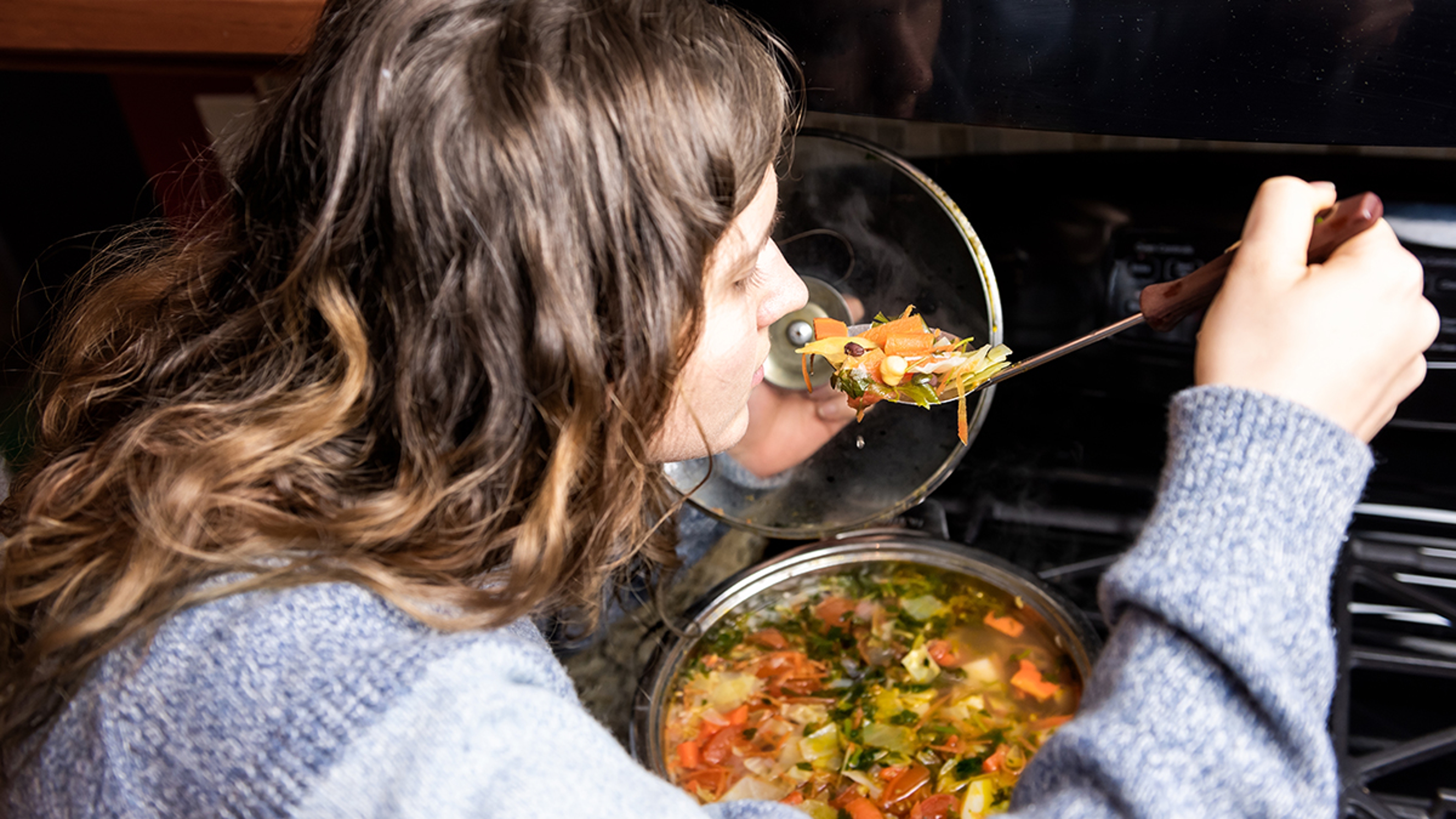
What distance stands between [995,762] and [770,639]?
291mm

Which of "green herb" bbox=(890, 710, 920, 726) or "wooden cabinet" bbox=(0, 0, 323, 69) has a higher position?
"wooden cabinet" bbox=(0, 0, 323, 69)

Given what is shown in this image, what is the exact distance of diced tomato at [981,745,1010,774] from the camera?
3.26 feet

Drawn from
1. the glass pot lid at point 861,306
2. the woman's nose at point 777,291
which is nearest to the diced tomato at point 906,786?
the glass pot lid at point 861,306

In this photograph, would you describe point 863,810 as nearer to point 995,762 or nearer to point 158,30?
point 995,762

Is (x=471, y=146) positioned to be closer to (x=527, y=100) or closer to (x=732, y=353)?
(x=527, y=100)

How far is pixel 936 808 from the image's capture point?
3.19 ft

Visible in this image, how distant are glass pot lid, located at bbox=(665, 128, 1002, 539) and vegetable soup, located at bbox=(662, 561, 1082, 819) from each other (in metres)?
0.12

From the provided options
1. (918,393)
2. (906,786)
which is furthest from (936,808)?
(918,393)

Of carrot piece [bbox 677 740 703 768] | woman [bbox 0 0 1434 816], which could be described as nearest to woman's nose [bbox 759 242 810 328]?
woman [bbox 0 0 1434 816]

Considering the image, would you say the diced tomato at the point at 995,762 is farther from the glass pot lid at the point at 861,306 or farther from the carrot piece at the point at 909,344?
the carrot piece at the point at 909,344

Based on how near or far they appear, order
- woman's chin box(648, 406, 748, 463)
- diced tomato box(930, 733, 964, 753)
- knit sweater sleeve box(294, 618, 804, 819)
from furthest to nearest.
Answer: diced tomato box(930, 733, 964, 753) → woman's chin box(648, 406, 748, 463) → knit sweater sleeve box(294, 618, 804, 819)

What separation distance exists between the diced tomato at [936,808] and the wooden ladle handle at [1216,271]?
55 centimetres

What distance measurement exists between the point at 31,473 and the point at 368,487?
41 cm

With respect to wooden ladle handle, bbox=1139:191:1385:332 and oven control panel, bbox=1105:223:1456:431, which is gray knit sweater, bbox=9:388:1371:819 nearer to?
wooden ladle handle, bbox=1139:191:1385:332
